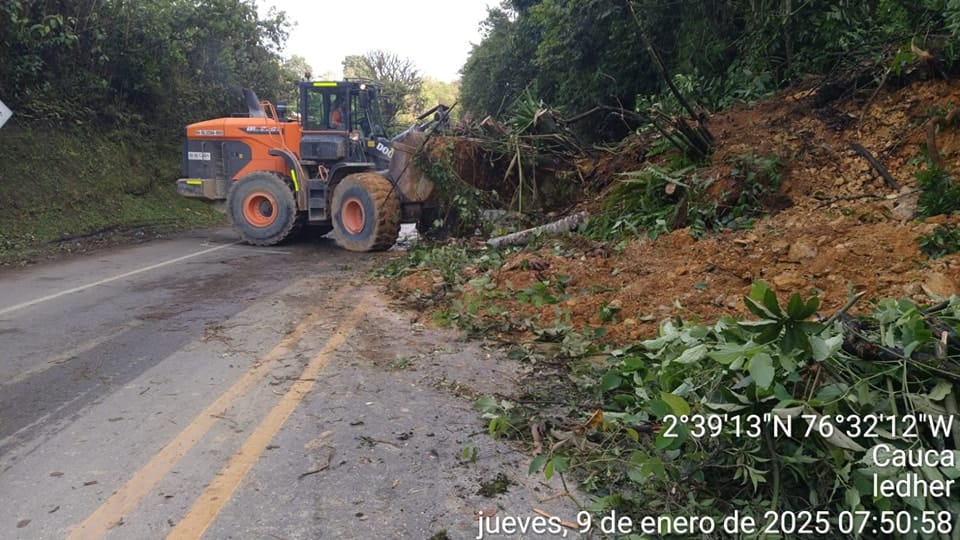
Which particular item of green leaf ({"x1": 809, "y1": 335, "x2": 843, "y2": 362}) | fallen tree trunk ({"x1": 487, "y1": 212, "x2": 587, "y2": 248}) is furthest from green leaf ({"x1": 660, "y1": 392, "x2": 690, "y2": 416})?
fallen tree trunk ({"x1": 487, "y1": 212, "x2": 587, "y2": 248})

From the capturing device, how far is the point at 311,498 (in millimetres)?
3561

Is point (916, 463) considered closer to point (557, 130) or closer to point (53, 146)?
point (557, 130)

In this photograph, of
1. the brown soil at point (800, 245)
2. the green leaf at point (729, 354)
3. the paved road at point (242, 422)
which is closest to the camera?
the green leaf at point (729, 354)

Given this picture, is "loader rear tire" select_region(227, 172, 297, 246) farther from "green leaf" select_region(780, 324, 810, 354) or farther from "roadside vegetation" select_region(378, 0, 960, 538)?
"green leaf" select_region(780, 324, 810, 354)

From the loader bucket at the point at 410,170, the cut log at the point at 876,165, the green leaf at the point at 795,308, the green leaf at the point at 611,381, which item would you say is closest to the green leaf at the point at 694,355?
the green leaf at the point at 795,308

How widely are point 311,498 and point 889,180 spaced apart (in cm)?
685

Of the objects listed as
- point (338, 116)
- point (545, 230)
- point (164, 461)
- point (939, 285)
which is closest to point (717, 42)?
point (545, 230)

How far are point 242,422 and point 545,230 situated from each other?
6245 millimetres

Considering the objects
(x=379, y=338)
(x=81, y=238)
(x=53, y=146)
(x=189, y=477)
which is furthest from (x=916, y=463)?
(x=53, y=146)

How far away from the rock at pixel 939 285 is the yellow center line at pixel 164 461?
4946 mm

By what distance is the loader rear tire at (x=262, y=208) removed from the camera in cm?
1358

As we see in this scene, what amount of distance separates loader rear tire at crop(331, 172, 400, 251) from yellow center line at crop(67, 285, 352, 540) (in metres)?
6.38

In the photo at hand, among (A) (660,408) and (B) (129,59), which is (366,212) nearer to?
(A) (660,408)

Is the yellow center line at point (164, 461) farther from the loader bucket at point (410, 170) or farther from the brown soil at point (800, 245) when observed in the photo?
the loader bucket at point (410, 170)
